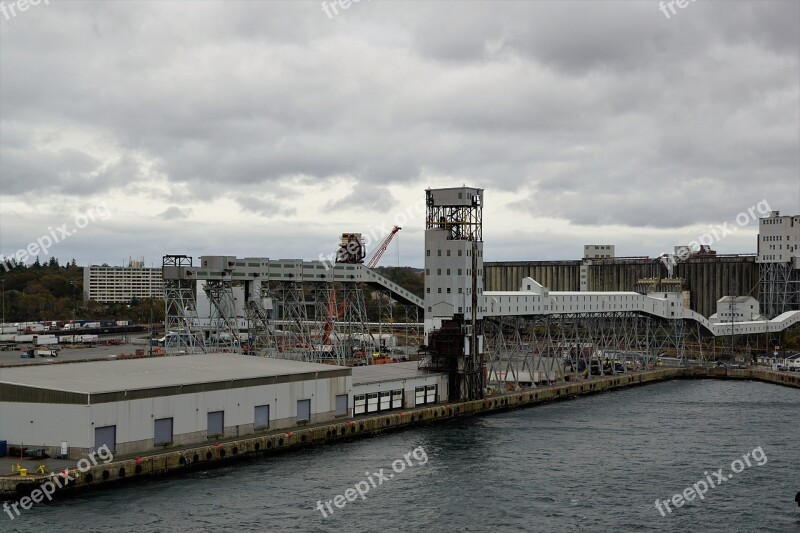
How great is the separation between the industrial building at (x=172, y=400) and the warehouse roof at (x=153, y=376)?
53mm

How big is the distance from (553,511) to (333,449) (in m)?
15.8

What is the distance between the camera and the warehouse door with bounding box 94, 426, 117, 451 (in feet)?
134

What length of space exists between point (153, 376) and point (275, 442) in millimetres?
7663

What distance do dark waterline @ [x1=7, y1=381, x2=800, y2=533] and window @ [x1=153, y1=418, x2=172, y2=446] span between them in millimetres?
3170

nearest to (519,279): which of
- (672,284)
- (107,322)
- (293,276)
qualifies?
(672,284)

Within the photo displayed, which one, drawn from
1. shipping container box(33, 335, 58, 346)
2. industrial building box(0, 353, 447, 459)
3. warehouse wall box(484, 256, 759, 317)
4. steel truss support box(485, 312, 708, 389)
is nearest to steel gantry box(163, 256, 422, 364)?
industrial building box(0, 353, 447, 459)

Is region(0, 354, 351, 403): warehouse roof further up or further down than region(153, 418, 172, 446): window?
further up

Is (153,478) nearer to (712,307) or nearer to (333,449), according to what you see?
(333,449)

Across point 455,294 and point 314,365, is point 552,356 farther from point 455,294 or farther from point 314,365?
point 314,365

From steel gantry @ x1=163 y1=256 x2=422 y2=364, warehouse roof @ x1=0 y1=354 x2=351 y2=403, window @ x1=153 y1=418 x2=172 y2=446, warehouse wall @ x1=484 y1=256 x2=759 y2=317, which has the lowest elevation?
window @ x1=153 y1=418 x2=172 y2=446

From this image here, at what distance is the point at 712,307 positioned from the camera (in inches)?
5492

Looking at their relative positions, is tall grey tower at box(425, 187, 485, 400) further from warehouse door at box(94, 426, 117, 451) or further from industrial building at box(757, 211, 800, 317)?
industrial building at box(757, 211, 800, 317)

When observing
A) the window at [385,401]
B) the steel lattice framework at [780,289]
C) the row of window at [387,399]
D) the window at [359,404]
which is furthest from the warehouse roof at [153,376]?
the steel lattice framework at [780,289]

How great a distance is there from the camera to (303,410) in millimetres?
52281
